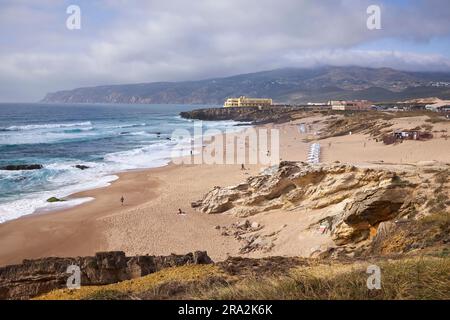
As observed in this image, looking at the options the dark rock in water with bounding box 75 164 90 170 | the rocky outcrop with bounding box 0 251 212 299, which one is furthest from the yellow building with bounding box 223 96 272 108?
the rocky outcrop with bounding box 0 251 212 299

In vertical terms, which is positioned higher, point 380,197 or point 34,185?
point 380,197

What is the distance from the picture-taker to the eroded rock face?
1020 centimetres

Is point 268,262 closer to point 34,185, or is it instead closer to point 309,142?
point 34,185

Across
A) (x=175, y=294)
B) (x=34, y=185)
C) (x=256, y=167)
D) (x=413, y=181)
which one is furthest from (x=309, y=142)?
(x=175, y=294)

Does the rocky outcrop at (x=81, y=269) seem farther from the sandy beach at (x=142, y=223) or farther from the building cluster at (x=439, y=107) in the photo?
the building cluster at (x=439, y=107)

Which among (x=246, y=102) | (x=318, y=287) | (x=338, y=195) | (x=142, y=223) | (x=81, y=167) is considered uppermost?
(x=246, y=102)

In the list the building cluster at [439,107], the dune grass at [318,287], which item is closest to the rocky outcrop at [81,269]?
the dune grass at [318,287]

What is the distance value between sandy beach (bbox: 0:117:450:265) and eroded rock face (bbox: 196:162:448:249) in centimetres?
86

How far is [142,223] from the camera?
17.1 meters

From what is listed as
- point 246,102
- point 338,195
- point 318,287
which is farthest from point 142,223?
point 246,102

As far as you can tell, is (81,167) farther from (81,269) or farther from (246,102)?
(246,102)

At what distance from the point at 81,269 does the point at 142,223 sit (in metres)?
10.5
